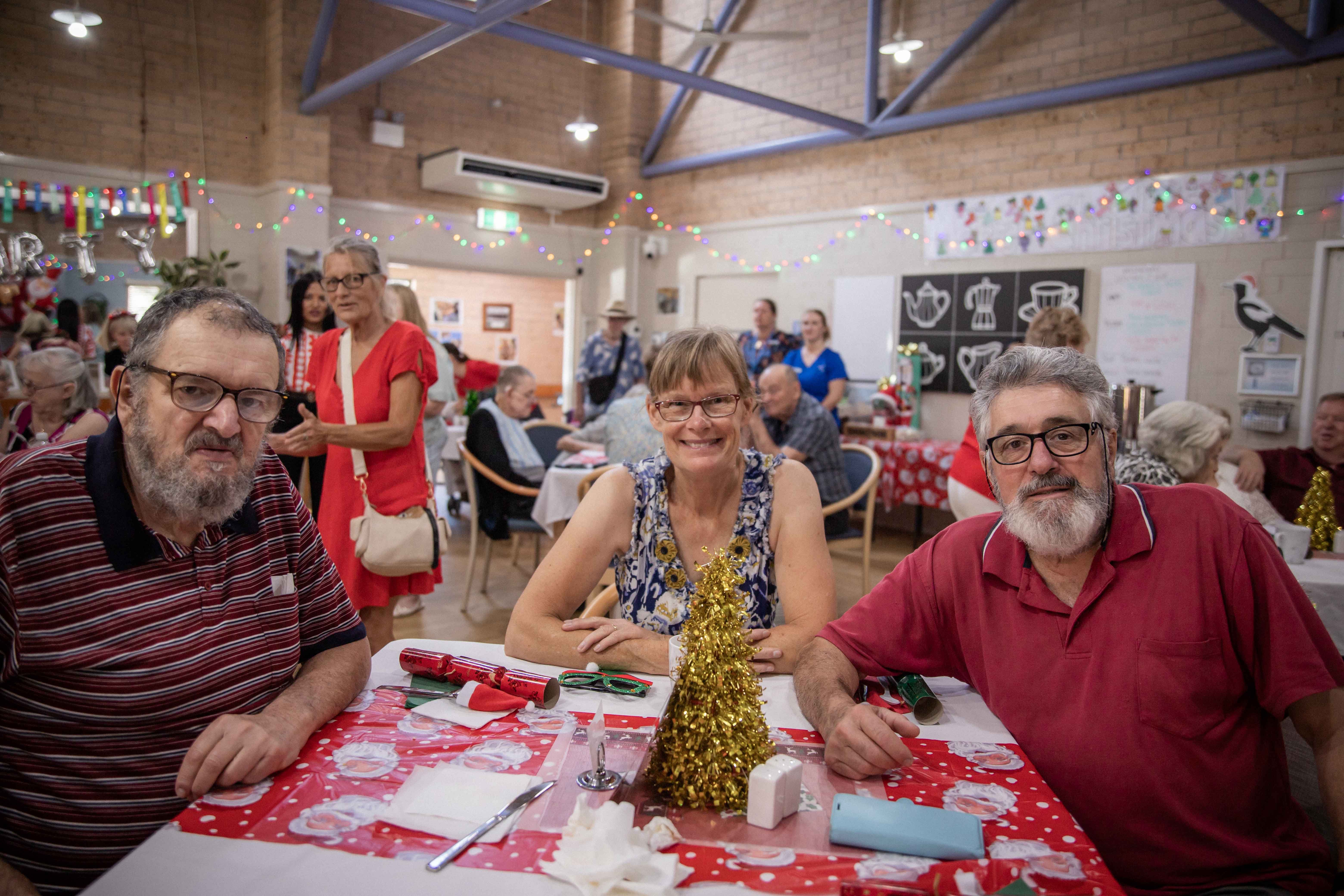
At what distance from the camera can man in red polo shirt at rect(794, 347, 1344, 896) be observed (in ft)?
4.34

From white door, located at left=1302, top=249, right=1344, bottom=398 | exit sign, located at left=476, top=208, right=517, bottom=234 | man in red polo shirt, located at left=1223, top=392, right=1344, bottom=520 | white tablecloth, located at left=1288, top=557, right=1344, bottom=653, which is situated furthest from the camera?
exit sign, located at left=476, top=208, right=517, bottom=234

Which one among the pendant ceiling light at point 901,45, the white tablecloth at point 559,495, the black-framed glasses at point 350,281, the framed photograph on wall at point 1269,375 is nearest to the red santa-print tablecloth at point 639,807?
the black-framed glasses at point 350,281

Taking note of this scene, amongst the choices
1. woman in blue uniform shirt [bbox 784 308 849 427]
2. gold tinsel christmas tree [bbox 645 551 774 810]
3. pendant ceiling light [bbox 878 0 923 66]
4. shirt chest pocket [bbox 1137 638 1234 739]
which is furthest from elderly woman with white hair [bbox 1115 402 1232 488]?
pendant ceiling light [bbox 878 0 923 66]

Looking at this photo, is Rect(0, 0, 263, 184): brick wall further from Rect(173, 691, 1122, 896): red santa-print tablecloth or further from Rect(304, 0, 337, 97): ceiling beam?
Rect(173, 691, 1122, 896): red santa-print tablecloth

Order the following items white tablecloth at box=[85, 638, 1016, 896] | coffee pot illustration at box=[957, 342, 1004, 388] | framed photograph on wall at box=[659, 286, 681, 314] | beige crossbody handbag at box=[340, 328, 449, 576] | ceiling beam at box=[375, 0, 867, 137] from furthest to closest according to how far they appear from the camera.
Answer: framed photograph on wall at box=[659, 286, 681, 314], coffee pot illustration at box=[957, 342, 1004, 388], ceiling beam at box=[375, 0, 867, 137], beige crossbody handbag at box=[340, 328, 449, 576], white tablecloth at box=[85, 638, 1016, 896]

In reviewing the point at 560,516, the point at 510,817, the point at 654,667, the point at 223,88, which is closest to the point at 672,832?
the point at 510,817

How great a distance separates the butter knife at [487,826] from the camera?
3.18 feet

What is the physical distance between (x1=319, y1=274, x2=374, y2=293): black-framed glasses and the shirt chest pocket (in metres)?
2.33

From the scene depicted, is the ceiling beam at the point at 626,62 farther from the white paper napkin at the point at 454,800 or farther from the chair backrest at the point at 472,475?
the white paper napkin at the point at 454,800

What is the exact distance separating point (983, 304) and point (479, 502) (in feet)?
16.2

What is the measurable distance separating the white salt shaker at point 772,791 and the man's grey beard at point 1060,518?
638 millimetres

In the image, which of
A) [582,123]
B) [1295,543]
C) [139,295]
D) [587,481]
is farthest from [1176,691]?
[139,295]

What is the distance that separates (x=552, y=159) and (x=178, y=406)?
9.80 metres

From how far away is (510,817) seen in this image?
1.07 metres
